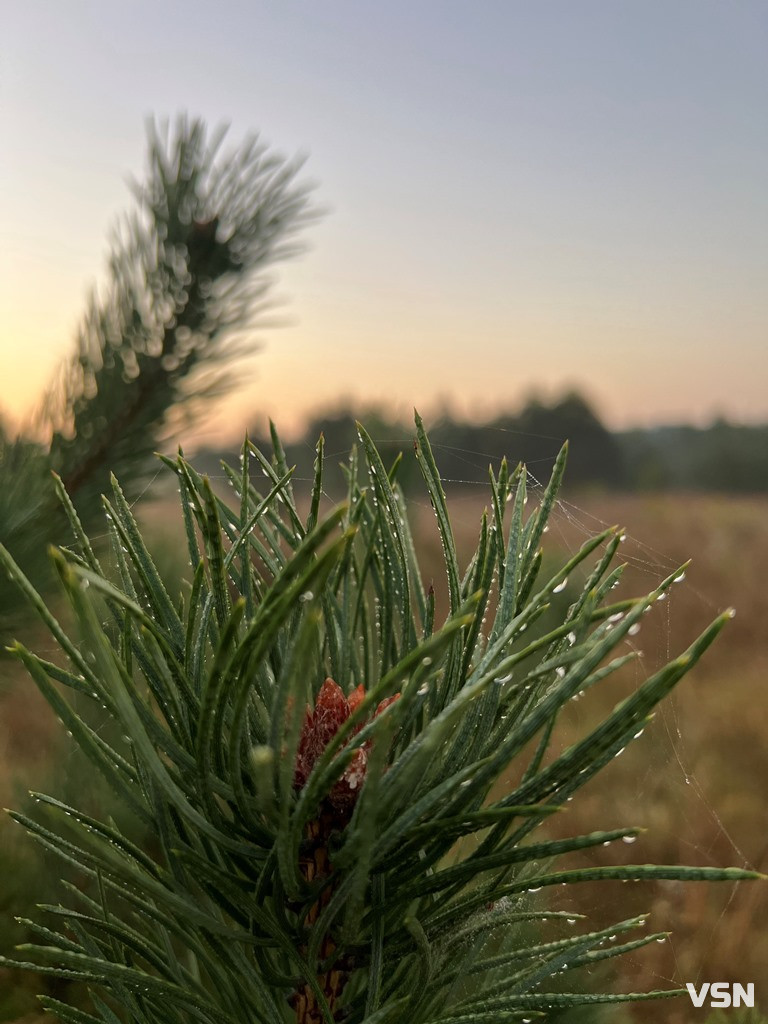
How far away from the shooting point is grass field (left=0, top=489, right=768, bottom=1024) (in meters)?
0.36

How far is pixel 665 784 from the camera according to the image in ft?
1.89

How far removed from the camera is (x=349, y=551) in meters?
0.22

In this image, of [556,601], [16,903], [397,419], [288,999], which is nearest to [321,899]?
[288,999]

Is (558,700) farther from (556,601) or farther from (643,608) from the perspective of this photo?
(556,601)

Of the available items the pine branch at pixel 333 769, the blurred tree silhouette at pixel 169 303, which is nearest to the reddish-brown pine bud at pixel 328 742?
the pine branch at pixel 333 769

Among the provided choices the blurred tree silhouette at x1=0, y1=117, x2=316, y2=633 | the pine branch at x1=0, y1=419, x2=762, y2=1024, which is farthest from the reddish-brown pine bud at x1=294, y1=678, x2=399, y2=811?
the blurred tree silhouette at x1=0, y1=117, x2=316, y2=633

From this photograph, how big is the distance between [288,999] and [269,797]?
10cm

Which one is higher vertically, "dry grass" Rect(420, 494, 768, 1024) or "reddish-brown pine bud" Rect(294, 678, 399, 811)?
"reddish-brown pine bud" Rect(294, 678, 399, 811)

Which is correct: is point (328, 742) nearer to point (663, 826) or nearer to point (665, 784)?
point (665, 784)

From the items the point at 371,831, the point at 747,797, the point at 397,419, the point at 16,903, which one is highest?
the point at 397,419

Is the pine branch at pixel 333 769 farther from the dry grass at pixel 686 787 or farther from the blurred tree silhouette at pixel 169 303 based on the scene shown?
the blurred tree silhouette at pixel 169 303

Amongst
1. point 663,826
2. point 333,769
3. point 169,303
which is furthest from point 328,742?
point 663,826

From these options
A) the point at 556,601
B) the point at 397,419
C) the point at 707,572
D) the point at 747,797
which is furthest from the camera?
the point at 707,572

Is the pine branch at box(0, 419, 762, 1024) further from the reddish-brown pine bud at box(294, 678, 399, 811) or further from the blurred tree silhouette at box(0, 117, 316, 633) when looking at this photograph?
the blurred tree silhouette at box(0, 117, 316, 633)
